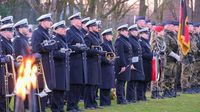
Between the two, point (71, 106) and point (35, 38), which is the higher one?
point (35, 38)

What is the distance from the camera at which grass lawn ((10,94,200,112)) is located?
44.4ft

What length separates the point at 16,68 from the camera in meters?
11.7

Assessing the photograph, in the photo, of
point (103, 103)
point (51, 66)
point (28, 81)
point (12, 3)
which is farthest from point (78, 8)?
point (28, 81)

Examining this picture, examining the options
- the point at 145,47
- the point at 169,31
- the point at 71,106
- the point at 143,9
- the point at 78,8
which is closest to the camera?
the point at 71,106

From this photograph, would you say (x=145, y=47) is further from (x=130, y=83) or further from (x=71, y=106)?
(x=71, y=106)

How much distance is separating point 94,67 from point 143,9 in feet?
69.7

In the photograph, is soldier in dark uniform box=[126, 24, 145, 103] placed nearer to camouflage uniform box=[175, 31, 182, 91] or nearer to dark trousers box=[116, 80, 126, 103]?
dark trousers box=[116, 80, 126, 103]

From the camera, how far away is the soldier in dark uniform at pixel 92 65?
13.6m

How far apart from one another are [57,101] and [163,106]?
3125 mm

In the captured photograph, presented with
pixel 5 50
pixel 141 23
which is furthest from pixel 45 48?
pixel 141 23

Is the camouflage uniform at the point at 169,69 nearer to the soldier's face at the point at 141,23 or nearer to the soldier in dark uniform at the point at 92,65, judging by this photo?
the soldier's face at the point at 141,23

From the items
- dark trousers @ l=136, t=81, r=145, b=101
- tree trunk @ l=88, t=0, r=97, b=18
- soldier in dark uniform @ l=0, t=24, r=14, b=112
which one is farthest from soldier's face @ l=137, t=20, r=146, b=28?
tree trunk @ l=88, t=0, r=97, b=18

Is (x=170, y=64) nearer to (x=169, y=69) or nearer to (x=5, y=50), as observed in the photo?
(x=169, y=69)

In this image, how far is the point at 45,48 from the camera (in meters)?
11.6
